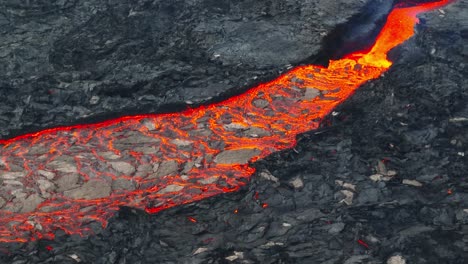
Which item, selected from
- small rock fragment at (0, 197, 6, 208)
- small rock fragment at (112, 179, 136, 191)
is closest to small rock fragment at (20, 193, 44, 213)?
small rock fragment at (0, 197, 6, 208)

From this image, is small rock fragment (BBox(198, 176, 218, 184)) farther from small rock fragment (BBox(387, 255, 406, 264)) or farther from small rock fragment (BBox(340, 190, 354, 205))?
small rock fragment (BBox(387, 255, 406, 264))

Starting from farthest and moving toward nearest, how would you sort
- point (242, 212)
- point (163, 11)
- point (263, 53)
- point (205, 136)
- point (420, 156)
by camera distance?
point (163, 11) < point (263, 53) < point (205, 136) < point (420, 156) < point (242, 212)

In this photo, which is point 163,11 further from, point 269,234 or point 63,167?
point 269,234

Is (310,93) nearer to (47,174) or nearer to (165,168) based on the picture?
(165,168)

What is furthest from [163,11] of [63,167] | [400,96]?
[400,96]

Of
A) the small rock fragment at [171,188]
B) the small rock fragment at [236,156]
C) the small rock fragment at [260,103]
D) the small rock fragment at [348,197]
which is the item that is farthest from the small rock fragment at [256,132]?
the small rock fragment at [348,197]

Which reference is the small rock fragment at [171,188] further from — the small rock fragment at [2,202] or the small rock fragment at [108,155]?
the small rock fragment at [2,202]
